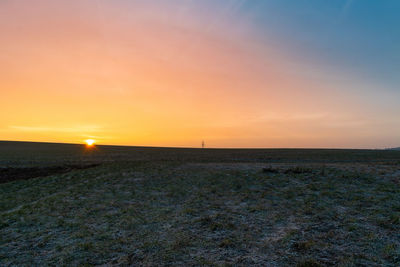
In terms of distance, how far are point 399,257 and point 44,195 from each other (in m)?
20.5

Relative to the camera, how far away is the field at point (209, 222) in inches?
325

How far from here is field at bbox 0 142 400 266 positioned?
825 cm

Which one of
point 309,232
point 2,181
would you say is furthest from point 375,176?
point 2,181

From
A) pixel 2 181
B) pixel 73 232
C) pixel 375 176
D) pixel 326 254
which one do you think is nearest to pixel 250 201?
pixel 326 254

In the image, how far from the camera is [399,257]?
7.77 metres

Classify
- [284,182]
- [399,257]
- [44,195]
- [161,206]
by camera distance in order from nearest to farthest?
[399,257], [161,206], [44,195], [284,182]

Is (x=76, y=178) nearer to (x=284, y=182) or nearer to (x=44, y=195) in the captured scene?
(x=44, y=195)

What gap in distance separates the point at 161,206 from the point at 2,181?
21316 millimetres

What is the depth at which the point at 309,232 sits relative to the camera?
991cm

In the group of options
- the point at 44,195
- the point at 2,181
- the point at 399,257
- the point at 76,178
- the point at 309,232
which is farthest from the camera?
the point at 2,181

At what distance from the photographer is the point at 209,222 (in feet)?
37.2

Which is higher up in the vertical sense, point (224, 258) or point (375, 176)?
point (375, 176)

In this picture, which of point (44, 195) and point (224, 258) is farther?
point (44, 195)

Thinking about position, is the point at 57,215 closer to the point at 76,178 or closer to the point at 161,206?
the point at 161,206
